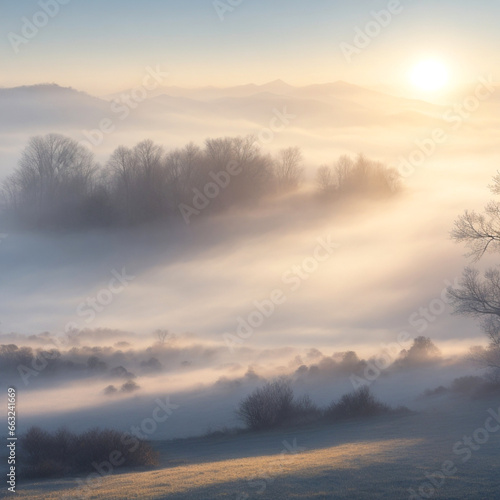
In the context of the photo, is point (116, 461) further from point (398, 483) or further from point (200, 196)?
point (200, 196)

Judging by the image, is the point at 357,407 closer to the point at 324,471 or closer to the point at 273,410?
the point at 273,410

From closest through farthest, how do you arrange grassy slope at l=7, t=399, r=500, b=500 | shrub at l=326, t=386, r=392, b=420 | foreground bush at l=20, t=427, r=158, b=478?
grassy slope at l=7, t=399, r=500, b=500, foreground bush at l=20, t=427, r=158, b=478, shrub at l=326, t=386, r=392, b=420

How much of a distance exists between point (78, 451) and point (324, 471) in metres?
14.2

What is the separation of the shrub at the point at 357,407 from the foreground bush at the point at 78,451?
1465 centimetres

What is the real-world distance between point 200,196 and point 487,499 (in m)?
58.9

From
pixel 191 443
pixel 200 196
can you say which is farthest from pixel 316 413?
pixel 200 196

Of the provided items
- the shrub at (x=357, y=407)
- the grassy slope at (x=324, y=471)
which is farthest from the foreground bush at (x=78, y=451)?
the shrub at (x=357, y=407)

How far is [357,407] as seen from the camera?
4066cm

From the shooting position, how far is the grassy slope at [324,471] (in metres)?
17.2

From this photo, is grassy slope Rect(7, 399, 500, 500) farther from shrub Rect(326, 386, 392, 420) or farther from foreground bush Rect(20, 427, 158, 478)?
shrub Rect(326, 386, 392, 420)

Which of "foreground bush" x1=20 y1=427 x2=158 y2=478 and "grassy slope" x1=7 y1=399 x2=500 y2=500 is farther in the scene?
"foreground bush" x1=20 y1=427 x2=158 y2=478

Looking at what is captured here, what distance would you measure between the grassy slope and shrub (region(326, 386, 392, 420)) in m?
6.64

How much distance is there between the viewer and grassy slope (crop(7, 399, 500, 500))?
17234 mm

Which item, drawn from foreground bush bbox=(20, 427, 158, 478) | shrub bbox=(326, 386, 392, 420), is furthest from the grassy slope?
shrub bbox=(326, 386, 392, 420)
